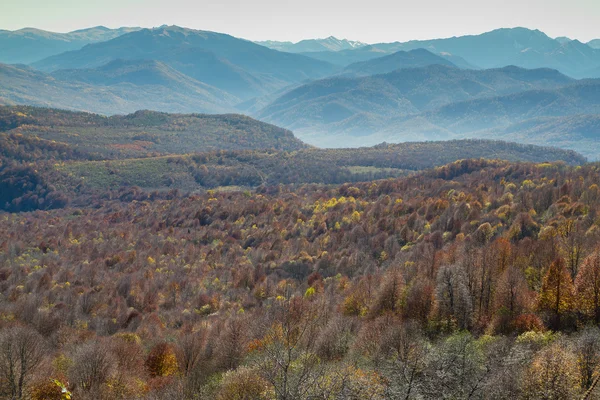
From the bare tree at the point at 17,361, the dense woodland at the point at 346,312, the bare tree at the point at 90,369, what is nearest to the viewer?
the dense woodland at the point at 346,312

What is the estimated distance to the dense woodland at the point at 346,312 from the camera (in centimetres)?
4109

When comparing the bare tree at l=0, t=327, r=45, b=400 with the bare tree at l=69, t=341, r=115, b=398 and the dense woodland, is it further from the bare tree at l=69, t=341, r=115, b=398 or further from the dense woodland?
the bare tree at l=69, t=341, r=115, b=398

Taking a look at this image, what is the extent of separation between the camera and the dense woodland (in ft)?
135

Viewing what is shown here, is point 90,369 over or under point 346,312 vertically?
over

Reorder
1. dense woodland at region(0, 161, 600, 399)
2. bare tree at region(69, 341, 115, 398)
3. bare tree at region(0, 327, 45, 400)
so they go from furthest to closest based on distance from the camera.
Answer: bare tree at region(69, 341, 115, 398)
bare tree at region(0, 327, 45, 400)
dense woodland at region(0, 161, 600, 399)

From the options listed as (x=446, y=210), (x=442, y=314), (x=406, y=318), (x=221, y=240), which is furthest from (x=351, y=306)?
(x=221, y=240)

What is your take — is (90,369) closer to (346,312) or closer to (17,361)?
(17,361)

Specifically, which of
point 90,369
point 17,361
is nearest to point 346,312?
point 90,369

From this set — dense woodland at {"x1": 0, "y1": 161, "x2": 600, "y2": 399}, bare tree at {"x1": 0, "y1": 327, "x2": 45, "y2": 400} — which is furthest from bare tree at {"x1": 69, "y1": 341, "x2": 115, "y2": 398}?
bare tree at {"x1": 0, "y1": 327, "x2": 45, "y2": 400}

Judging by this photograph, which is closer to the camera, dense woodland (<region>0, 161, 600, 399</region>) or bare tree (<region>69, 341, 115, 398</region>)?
dense woodland (<region>0, 161, 600, 399</region>)

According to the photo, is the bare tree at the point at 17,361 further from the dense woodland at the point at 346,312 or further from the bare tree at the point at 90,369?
the bare tree at the point at 90,369

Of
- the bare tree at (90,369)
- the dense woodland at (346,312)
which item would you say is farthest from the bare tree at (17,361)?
the bare tree at (90,369)

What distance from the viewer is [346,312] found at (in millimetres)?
79188

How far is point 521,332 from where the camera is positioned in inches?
2153
